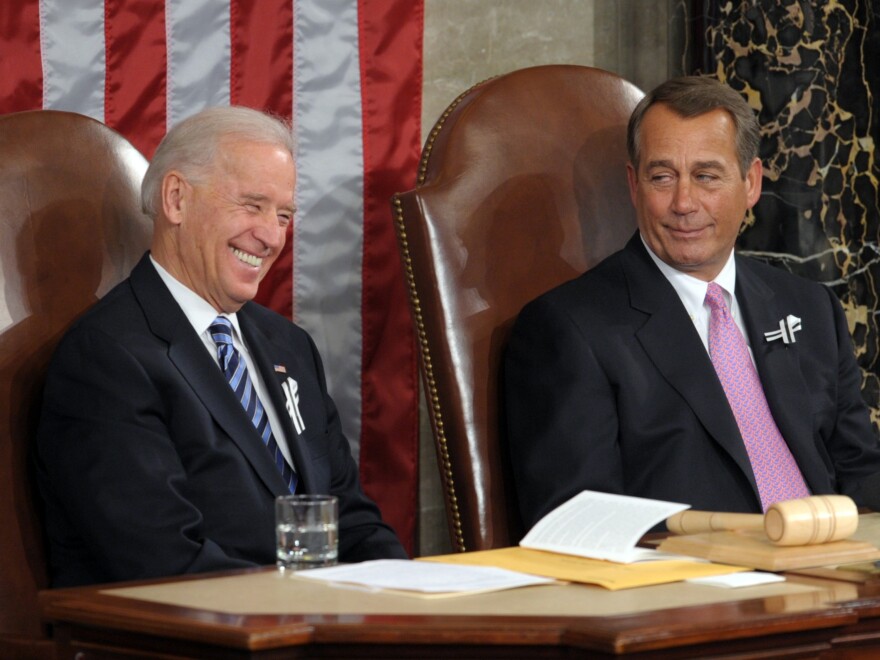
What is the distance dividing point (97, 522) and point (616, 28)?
255 cm

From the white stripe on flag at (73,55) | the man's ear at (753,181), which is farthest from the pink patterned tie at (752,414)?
the white stripe on flag at (73,55)

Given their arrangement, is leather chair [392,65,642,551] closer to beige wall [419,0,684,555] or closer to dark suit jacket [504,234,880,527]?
dark suit jacket [504,234,880,527]

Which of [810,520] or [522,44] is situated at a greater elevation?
[522,44]

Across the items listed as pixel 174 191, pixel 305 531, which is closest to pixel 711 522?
pixel 305 531

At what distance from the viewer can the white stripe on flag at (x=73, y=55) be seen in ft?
11.1

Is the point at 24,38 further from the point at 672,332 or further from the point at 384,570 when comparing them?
the point at 384,570

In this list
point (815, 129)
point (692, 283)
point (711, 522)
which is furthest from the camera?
point (815, 129)

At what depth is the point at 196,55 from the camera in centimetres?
359

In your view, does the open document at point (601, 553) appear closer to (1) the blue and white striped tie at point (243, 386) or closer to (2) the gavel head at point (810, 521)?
(2) the gavel head at point (810, 521)

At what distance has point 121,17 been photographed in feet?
11.4

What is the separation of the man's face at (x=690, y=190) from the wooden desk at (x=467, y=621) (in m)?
1.45

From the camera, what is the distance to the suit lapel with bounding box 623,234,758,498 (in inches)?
122

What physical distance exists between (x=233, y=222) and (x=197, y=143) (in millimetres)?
179

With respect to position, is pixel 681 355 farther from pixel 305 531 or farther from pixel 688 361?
pixel 305 531
